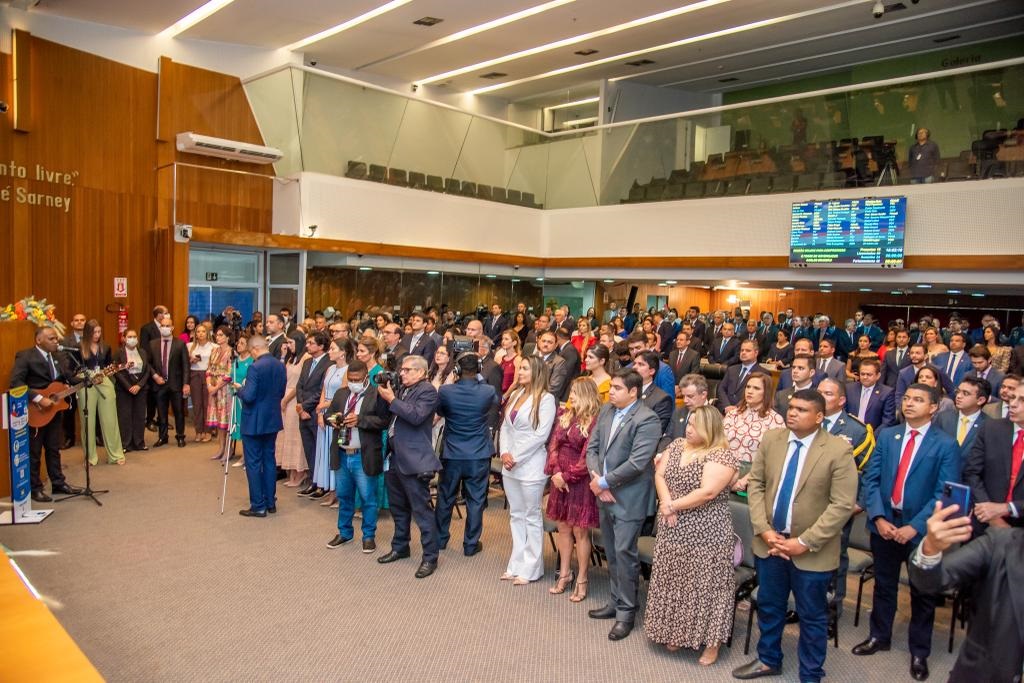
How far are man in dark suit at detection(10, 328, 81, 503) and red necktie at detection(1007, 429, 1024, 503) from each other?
307 inches

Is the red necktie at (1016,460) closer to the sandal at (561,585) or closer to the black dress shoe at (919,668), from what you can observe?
the black dress shoe at (919,668)

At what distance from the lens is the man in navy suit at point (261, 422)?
661 cm

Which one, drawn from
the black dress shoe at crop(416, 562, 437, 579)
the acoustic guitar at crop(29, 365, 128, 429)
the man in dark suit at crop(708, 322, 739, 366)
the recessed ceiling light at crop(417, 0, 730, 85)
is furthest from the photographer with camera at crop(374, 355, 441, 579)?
the recessed ceiling light at crop(417, 0, 730, 85)

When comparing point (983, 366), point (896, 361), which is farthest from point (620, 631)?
point (896, 361)

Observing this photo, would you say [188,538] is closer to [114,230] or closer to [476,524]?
[476,524]

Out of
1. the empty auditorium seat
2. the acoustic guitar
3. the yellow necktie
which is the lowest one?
the acoustic guitar

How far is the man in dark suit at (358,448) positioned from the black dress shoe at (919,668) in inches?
152

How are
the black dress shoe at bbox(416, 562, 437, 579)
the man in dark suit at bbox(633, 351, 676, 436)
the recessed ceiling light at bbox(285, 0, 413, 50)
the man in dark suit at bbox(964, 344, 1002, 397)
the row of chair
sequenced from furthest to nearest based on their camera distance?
the row of chair → the recessed ceiling light at bbox(285, 0, 413, 50) → the man in dark suit at bbox(964, 344, 1002, 397) → the man in dark suit at bbox(633, 351, 676, 436) → the black dress shoe at bbox(416, 562, 437, 579)

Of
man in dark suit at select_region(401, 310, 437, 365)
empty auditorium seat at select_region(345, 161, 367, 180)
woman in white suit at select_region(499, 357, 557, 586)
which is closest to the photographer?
woman in white suit at select_region(499, 357, 557, 586)

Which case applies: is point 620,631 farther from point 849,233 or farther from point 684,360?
point 849,233

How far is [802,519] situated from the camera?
3.99 metres

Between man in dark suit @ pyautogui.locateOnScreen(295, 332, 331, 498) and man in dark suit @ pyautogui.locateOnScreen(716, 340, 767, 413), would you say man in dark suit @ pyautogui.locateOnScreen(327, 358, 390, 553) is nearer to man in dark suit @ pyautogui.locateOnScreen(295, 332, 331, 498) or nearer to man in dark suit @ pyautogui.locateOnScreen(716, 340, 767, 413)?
man in dark suit @ pyautogui.locateOnScreen(295, 332, 331, 498)

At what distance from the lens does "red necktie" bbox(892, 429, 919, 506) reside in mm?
4402

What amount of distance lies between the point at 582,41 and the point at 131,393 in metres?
12.3
